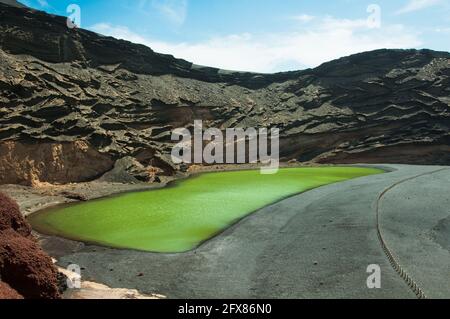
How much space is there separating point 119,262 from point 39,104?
1056 inches

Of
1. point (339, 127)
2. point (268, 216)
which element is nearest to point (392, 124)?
point (339, 127)

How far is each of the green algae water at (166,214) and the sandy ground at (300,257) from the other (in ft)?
3.82

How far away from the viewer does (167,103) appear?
5088cm

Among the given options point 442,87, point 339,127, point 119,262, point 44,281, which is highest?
point 442,87

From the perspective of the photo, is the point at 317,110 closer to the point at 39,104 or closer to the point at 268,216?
the point at 39,104

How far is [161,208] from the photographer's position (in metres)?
25.8

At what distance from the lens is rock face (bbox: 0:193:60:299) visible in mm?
9672

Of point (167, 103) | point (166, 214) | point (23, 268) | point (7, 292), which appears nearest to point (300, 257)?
point (23, 268)

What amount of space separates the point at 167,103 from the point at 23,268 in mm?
42016

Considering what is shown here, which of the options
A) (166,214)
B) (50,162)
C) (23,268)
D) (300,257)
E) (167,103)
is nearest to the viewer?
(23,268)

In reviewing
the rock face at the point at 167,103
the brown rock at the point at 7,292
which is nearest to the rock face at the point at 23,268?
the brown rock at the point at 7,292

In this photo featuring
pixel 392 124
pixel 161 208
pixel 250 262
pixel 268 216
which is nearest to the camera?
pixel 250 262

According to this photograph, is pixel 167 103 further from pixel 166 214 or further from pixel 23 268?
pixel 23 268

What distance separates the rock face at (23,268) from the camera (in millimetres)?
9672
